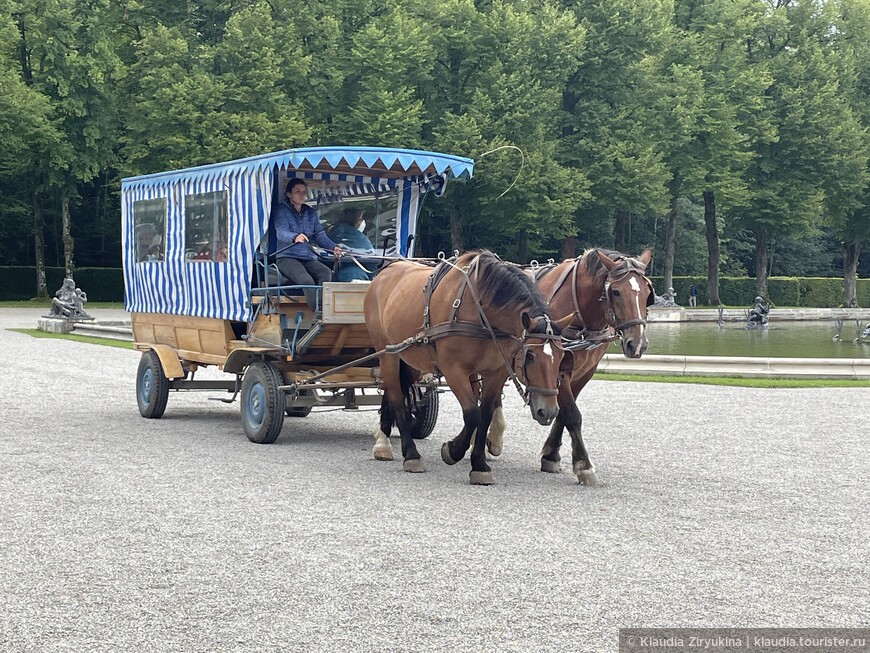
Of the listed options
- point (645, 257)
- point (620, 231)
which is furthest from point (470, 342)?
point (620, 231)

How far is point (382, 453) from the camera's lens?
436 inches

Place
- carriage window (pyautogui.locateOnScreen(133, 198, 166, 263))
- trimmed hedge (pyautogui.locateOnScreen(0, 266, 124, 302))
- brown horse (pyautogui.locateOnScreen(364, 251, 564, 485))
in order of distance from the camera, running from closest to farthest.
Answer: brown horse (pyautogui.locateOnScreen(364, 251, 564, 485))
carriage window (pyautogui.locateOnScreen(133, 198, 166, 263))
trimmed hedge (pyautogui.locateOnScreen(0, 266, 124, 302))

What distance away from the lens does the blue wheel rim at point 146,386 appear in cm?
1412

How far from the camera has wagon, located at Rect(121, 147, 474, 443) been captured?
11.9 meters

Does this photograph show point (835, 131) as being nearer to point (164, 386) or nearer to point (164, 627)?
point (164, 386)

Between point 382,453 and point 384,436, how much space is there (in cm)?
19

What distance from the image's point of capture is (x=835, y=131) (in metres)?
53.6

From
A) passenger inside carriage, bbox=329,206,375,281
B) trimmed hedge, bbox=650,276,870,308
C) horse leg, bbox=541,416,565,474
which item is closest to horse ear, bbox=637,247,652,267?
horse leg, bbox=541,416,565,474

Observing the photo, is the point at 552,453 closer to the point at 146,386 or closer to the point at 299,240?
the point at 299,240

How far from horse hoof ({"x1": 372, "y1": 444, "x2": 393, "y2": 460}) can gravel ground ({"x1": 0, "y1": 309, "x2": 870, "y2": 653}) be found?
11 cm

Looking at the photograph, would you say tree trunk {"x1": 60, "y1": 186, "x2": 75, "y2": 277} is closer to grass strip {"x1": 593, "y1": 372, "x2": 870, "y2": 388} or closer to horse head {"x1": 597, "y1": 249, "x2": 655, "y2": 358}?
grass strip {"x1": 593, "y1": 372, "x2": 870, "y2": 388}

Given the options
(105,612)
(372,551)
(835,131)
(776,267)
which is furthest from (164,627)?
(776,267)

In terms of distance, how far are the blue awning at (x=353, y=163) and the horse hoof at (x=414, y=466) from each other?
3164mm

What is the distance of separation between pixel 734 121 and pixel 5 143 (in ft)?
101
